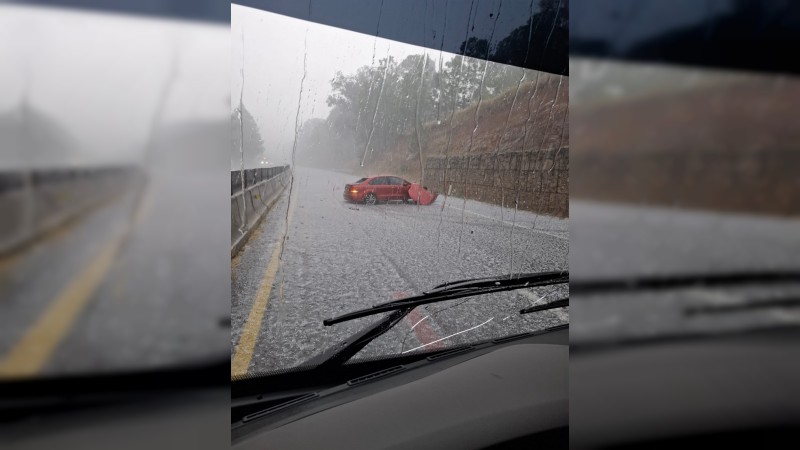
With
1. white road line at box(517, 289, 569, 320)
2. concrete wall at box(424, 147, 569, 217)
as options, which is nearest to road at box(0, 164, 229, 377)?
concrete wall at box(424, 147, 569, 217)

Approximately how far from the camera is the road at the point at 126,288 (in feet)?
1.89

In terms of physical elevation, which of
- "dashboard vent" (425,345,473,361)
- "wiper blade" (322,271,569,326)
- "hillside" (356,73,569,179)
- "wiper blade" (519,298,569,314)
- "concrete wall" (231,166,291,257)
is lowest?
"dashboard vent" (425,345,473,361)

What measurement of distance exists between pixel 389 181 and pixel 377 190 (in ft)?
A: 0.16

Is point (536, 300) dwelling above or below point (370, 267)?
below

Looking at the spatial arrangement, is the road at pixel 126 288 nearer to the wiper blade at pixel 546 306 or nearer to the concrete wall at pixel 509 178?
the concrete wall at pixel 509 178

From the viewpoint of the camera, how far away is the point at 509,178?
64.8 inches

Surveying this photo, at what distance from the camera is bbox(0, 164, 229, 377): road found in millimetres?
577

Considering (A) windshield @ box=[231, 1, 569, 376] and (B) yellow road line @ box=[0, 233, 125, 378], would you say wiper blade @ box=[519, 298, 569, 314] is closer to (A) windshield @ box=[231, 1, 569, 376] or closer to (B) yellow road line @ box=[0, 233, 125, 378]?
(A) windshield @ box=[231, 1, 569, 376]

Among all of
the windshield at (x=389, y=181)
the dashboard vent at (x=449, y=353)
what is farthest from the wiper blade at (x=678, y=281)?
the dashboard vent at (x=449, y=353)

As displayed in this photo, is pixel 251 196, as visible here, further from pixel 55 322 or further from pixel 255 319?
pixel 55 322

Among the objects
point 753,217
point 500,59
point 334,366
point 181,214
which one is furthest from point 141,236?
point 500,59

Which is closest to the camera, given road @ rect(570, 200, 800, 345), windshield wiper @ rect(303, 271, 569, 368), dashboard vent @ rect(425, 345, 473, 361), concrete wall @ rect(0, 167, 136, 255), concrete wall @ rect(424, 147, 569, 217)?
concrete wall @ rect(0, 167, 136, 255)

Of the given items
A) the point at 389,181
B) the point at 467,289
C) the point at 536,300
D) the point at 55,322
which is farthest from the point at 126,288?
the point at 536,300

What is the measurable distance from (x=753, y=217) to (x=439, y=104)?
80 centimetres
